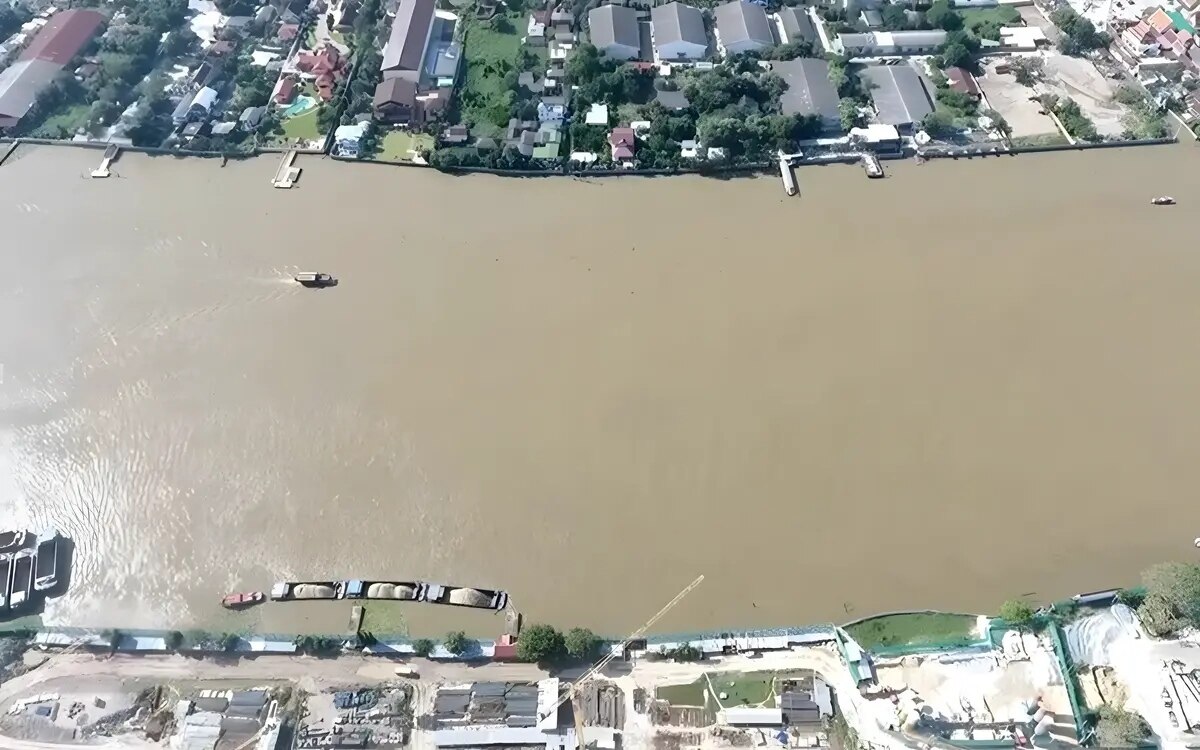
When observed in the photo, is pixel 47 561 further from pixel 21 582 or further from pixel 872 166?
pixel 872 166

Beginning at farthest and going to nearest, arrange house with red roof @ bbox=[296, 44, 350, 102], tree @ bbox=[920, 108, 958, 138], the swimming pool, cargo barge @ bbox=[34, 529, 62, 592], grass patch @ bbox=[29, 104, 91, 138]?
1. house with red roof @ bbox=[296, 44, 350, 102]
2. the swimming pool
3. grass patch @ bbox=[29, 104, 91, 138]
4. tree @ bbox=[920, 108, 958, 138]
5. cargo barge @ bbox=[34, 529, 62, 592]

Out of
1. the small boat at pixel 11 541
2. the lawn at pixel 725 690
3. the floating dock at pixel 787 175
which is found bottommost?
the lawn at pixel 725 690

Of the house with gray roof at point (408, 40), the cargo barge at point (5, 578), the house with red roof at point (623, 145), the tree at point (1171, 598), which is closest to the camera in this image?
the tree at point (1171, 598)

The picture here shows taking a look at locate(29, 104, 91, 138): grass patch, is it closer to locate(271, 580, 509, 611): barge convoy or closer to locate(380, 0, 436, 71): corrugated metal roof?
locate(380, 0, 436, 71): corrugated metal roof

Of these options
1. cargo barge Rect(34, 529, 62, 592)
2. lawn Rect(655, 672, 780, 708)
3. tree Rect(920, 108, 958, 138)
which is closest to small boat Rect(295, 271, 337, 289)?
cargo barge Rect(34, 529, 62, 592)

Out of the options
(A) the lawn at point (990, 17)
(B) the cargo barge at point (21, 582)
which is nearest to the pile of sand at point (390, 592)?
(B) the cargo barge at point (21, 582)

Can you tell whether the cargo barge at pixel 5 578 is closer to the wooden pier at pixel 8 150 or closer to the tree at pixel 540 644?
the tree at pixel 540 644
